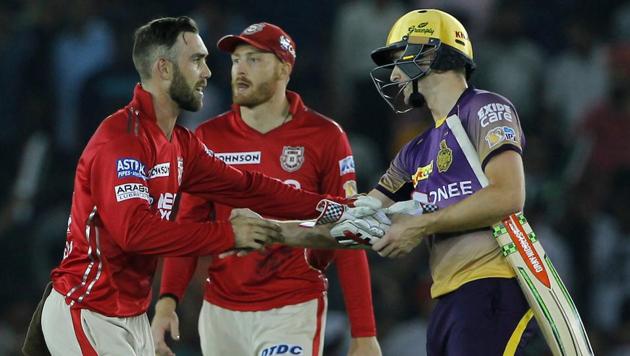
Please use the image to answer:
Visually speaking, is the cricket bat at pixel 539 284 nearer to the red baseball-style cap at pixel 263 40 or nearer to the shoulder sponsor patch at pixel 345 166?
the shoulder sponsor patch at pixel 345 166

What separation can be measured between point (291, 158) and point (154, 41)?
1084 mm

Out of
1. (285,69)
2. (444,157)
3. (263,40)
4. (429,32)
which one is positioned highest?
(429,32)

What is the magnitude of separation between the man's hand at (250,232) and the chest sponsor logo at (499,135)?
1.04 meters

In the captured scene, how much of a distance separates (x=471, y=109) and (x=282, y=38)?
5.61 ft

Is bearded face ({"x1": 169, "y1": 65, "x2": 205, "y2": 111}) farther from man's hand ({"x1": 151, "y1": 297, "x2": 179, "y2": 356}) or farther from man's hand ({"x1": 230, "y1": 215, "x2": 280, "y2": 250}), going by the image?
man's hand ({"x1": 151, "y1": 297, "x2": 179, "y2": 356})

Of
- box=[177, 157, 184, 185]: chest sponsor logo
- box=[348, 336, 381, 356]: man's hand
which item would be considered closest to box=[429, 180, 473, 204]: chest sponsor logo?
box=[177, 157, 184, 185]: chest sponsor logo

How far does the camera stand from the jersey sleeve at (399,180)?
5863 mm

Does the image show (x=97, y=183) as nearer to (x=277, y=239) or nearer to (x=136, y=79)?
(x=277, y=239)

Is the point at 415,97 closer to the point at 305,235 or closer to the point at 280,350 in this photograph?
the point at 305,235

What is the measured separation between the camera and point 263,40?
676cm

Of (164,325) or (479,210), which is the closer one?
(479,210)

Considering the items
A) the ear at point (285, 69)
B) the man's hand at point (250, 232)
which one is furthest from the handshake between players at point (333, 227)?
the ear at point (285, 69)

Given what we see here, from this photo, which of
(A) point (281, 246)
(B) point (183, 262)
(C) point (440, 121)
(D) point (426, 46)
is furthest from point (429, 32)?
(B) point (183, 262)

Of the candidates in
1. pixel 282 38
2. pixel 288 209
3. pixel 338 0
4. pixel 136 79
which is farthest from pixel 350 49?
pixel 288 209
